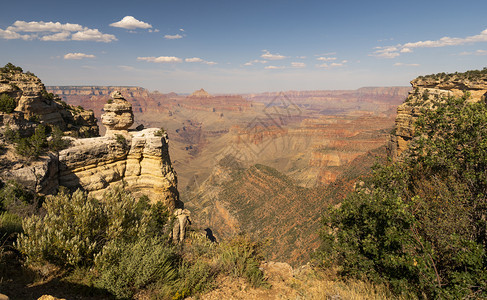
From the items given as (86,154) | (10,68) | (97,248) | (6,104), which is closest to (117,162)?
(86,154)

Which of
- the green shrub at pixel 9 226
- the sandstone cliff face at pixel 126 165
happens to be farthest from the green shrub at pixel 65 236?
the sandstone cliff face at pixel 126 165

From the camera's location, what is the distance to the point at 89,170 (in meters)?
17.8

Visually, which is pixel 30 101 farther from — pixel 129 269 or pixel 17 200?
pixel 129 269

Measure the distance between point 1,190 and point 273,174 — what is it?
193ft

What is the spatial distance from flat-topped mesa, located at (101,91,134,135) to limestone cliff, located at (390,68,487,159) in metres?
34.9

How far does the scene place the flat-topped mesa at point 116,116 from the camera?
19875 mm

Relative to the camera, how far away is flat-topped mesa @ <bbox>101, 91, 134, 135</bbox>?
19.9m

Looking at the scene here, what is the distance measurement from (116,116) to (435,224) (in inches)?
898

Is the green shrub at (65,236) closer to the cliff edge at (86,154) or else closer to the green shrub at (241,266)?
the green shrub at (241,266)

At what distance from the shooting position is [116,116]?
2017cm

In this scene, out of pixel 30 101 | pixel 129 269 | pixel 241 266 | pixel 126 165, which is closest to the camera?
pixel 129 269

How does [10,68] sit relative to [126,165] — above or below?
above

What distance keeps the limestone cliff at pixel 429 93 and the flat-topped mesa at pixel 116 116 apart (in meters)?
34.9

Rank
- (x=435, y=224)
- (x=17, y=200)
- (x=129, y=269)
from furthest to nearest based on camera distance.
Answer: (x=17, y=200) → (x=435, y=224) → (x=129, y=269)
